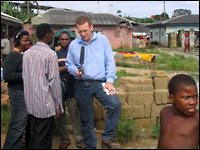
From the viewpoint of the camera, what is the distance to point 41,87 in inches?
114

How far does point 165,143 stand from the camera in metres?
2.20

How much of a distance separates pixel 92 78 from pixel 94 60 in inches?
9.3

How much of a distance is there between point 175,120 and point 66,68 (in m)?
1.93

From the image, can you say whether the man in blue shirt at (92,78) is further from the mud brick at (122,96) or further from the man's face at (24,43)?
the mud brick at (122,96)

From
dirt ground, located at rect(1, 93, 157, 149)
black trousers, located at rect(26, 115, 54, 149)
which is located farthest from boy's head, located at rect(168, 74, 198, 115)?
dirt ground, located at rect(1, 93, 157, 149)

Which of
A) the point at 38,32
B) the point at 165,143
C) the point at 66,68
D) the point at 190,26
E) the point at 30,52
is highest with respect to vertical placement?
the point at 190,26

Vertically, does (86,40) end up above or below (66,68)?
above

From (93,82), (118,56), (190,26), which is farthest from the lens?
(190,26)

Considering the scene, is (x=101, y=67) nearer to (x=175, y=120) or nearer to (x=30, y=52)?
(x=30, y=52)

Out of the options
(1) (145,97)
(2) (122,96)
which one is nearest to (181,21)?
(1) (145,97)

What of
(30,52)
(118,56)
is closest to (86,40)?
(30,52)

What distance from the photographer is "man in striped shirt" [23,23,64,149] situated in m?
2.89

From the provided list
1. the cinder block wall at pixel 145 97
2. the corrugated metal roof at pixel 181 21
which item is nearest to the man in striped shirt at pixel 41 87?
the cinder block wall at pixel 145 97

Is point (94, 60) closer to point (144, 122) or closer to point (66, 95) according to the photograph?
point (66, 95)
